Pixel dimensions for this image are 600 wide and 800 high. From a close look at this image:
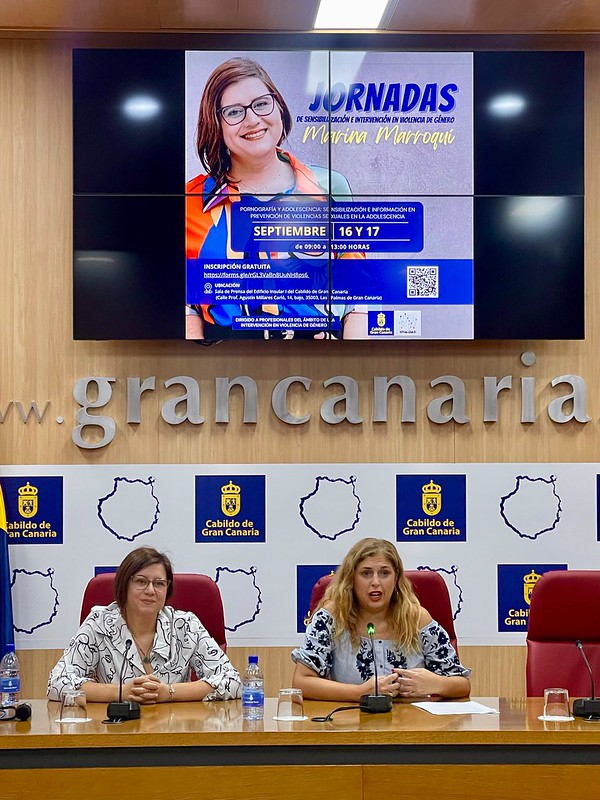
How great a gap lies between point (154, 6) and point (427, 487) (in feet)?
8.42

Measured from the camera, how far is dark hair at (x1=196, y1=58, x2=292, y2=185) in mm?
4992

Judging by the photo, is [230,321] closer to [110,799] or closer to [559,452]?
[559,452]

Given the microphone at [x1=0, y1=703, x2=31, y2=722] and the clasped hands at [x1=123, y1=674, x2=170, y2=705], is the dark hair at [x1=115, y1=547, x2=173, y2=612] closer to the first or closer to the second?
the clasped hands at [x1=123, y1=674, x2=170, y2=705]

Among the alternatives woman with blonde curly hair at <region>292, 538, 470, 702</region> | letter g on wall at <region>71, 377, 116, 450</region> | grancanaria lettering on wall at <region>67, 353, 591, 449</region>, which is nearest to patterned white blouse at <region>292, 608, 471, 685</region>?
woman with blonde curly hair at <region>292, 538, 470, 702</region>

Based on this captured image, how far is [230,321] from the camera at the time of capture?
497 cm

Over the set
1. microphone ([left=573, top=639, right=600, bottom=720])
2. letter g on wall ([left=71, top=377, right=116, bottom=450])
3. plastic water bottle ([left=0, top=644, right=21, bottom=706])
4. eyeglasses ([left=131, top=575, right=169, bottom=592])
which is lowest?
microphone ([left=573, top=639, right=600, bottom=720])

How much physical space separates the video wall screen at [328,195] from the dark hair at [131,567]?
4.86 feet

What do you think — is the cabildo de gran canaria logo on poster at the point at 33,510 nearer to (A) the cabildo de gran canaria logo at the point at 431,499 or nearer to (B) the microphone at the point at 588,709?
(A) the cabildo de gran canaria logo at the point at 431,499

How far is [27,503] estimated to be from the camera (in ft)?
16.7

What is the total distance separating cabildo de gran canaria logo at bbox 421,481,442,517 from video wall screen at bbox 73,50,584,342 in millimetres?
732

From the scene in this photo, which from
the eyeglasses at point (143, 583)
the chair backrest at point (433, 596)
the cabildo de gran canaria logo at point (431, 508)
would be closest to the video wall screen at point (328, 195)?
the cabildo de gran canaria logo at point (431, 508)

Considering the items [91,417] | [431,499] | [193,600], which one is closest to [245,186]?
[91,417]

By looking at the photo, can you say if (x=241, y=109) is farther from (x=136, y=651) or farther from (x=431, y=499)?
(x=136, y=651)

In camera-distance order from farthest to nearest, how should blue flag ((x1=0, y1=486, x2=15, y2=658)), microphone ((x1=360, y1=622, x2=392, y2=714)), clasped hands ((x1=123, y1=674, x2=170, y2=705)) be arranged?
1. blue flag ((x1=0, y1=486, x2=15, y2=658))
2. clasped hands ((x1=123, y1=674, x2=170, y2=705))
3. microphone ((x1=360, y1=622, x2=392, y2=714))
